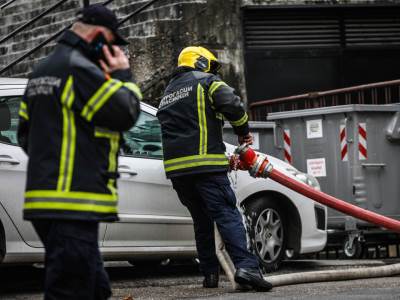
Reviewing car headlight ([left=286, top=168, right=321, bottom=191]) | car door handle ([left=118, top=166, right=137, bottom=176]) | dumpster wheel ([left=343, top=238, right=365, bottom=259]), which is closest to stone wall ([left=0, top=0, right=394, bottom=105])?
dumpster wheel ([left=343, top=238, right=365, bottom=259])

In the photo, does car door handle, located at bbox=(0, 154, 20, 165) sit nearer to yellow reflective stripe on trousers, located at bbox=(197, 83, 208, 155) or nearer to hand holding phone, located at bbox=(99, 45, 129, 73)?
yellow reflective stripe on trousers, located at bbox=(197, 83, 208, 155)

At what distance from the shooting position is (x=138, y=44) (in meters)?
14.0

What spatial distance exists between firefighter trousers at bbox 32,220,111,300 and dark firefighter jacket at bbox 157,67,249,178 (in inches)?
138

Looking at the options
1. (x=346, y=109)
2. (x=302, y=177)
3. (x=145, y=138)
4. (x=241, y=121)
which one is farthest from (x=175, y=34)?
(x=241, y=121)

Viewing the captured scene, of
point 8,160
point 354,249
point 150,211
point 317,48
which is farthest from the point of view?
point 317,48

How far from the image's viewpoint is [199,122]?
7.72 meters

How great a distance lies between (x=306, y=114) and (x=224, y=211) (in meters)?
4.51

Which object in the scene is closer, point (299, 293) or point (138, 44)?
point (299, 293)

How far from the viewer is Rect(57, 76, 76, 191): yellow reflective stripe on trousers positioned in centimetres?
421

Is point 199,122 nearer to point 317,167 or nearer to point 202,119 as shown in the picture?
point 202,119

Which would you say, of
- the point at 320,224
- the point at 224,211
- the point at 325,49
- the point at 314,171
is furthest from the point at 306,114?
the point at 224,211

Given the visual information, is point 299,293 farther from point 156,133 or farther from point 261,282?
point 156,133

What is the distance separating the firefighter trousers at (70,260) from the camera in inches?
162

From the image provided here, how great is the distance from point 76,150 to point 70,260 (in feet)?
1.44
